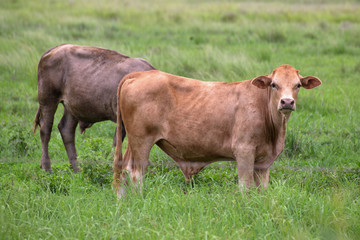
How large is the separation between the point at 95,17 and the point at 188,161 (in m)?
14.7

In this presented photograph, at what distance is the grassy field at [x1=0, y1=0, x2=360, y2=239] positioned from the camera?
4297 millimetres

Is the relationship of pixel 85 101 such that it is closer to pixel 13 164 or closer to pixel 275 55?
pixel 13 164

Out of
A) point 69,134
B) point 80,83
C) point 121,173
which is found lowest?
point 69,134

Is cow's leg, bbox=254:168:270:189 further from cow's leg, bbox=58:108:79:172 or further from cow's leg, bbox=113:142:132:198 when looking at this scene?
cow's leg, bbox=58:108:79:172

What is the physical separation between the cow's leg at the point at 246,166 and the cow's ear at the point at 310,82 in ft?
2.90

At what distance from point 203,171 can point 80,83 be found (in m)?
2.00

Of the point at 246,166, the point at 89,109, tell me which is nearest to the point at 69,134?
the point at 89,109

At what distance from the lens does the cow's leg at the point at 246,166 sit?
16.7 feet

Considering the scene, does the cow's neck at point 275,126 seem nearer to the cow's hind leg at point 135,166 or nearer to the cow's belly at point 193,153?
the cow's belly at point 193,153

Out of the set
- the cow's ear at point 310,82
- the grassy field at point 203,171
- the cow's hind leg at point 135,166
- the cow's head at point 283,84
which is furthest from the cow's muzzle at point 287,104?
the cow's hind leg at point 135,166

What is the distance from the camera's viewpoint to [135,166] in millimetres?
5465

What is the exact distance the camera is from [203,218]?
4320 millimetres

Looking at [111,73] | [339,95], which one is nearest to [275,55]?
[339,95]

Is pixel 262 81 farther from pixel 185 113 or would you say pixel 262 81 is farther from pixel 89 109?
pixel 89 109
